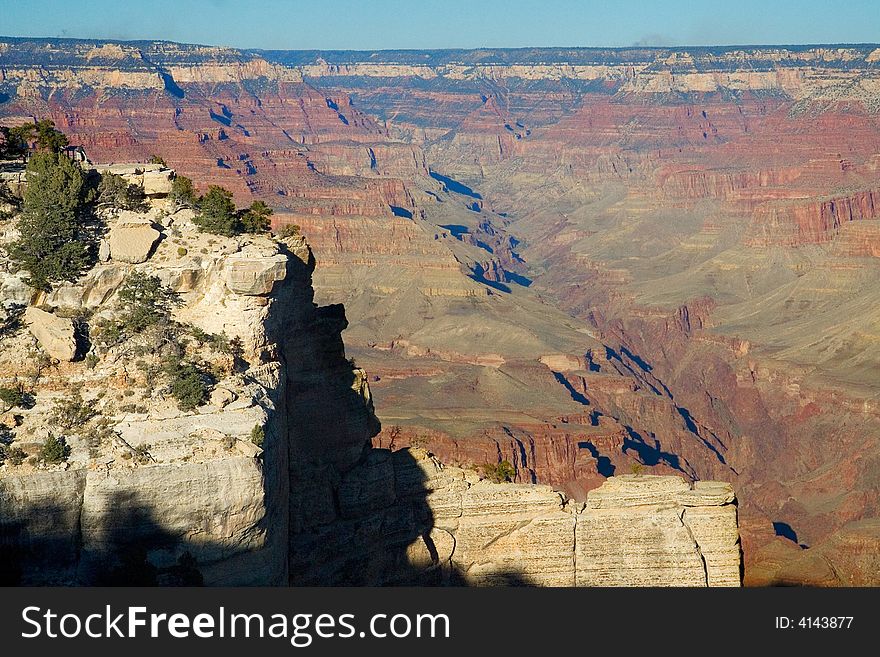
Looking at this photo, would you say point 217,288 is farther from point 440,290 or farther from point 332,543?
point 440,290

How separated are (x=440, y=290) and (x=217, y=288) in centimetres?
14059

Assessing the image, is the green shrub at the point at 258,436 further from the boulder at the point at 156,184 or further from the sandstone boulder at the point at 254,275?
the boulder at the point at 156,184

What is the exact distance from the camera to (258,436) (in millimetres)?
29531

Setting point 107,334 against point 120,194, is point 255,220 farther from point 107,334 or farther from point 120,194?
point 107,334

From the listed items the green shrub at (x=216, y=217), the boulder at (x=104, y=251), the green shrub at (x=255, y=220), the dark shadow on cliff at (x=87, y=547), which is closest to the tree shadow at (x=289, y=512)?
the dark shadow on cliff at (x=87, y=547)

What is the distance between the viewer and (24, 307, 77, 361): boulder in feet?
104

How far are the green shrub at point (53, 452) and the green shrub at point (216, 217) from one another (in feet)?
34.5

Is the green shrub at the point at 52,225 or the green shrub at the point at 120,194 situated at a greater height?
the green shrub at the point at 120,194

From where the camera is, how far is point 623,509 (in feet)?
138

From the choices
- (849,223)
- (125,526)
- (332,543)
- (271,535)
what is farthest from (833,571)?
(849,223)

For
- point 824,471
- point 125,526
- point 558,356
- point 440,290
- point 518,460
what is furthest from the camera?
point 440,290

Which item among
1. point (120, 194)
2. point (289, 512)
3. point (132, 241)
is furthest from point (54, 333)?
point (289, 512)

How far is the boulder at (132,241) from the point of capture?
3569 cm

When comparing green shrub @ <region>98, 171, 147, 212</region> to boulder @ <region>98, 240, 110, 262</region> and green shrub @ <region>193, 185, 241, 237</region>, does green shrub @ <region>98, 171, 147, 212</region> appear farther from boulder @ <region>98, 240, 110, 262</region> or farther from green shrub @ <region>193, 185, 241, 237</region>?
boulder @ <region>98, 240, 110, 262</region>
